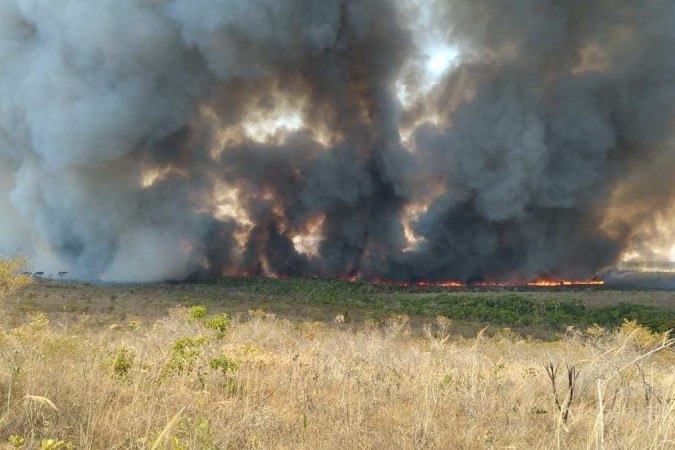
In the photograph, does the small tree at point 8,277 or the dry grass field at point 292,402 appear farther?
the small tree at point 8,277

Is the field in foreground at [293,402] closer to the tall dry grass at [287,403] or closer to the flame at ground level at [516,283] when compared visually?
the tall dry grass at [287,403]

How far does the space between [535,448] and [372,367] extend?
109 inches

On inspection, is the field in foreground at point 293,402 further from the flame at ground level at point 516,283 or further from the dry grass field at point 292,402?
the flame at ground level at point 516,283

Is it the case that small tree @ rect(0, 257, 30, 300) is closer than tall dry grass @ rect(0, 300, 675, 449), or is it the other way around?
tall dry grass @ rect(0, 300, 675, 449)

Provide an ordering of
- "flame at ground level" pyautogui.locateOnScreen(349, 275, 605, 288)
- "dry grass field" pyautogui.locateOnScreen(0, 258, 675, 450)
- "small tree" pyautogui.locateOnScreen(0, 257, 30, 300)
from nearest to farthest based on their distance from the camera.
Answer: "dry grass field" pyautogui.locateOnScreen(0, 258, 675, 450), "small tree" pyautogui.locateOnScreen(0, 257, 30, 300), "flame at ground level" pyautogui.locateOnScreen(349, 275, 605, 288)

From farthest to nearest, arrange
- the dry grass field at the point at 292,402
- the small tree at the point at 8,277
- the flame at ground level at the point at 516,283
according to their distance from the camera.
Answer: the flame at ground level at the point at 516,283 → the small tree at the point at 8,277 → the dry grass field at the point at 292,402

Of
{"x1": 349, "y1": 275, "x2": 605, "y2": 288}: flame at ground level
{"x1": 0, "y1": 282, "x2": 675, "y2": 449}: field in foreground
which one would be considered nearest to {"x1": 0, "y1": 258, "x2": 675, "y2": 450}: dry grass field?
{"x1": 0, "y1": 282, "x2": 675, "y2": 449}: field in foreground

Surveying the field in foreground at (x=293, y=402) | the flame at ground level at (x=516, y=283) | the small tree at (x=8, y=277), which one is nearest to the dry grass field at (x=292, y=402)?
the field in foreground at (x=293, y=402)

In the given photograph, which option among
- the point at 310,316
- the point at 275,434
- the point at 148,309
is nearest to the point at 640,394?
the point at 275,434

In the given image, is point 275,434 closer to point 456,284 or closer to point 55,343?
point 55,343

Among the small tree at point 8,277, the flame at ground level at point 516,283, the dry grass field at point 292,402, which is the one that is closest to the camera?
the dry grass field at point 292,402

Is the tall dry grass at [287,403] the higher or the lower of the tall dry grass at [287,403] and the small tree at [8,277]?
the lower

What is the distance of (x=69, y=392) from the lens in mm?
3881

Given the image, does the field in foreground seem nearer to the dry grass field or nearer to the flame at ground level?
the dry grass field
